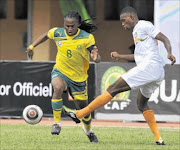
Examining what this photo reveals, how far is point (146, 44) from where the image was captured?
30.4ft

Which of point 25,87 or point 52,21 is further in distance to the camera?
point 52,21

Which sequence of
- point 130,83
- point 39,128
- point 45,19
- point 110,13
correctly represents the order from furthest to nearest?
point 110,13 < point 45,19 < point 39,128 < point 130,83

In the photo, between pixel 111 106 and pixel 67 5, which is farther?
pixel 67 5

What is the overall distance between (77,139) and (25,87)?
17.7 ft

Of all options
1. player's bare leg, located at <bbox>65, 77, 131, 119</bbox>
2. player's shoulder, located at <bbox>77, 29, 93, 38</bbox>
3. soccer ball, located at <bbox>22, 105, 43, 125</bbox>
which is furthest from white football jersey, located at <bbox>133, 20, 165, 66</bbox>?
soccer ball, located at <bbox>22, 105, 43, 125</bbox>

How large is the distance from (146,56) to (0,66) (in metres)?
7.39

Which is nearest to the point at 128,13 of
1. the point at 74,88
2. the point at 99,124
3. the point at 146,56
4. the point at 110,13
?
the point at 146,56

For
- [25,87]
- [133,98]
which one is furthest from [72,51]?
[25,87]

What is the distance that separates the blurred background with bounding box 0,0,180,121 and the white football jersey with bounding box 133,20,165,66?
234 inches

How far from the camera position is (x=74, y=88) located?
32.3ft

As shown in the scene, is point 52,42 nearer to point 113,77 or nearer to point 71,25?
point 113,77

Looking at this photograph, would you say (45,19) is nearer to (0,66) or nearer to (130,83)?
(0,66)

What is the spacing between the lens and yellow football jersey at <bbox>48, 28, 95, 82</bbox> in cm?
974

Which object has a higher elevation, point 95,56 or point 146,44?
point 146,44
